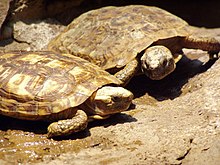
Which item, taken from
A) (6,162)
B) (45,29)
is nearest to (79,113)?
(6,162)

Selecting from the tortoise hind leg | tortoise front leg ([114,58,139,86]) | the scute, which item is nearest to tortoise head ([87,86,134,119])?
tortoise front leg ([114,58,139,86])

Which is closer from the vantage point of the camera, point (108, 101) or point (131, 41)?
point (108, 101)

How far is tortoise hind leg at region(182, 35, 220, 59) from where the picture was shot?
586cm

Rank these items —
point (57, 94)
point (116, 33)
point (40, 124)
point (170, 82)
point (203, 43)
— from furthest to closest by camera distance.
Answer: point (203, 43) < point (170, 82) < point (116, 33) < point (40, 124) < point (57, 94)

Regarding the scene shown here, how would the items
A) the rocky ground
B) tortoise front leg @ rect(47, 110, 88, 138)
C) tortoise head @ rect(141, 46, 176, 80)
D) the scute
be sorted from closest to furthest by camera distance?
the rocky ground, tortoise front leg @ rect(47, 110, 88, 138), tortoise head @ rect(141, 46, 176, 80), the scute

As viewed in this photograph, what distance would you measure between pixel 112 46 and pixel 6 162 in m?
2.25

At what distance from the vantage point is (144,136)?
13.5 feet

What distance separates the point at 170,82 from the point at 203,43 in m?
0.71

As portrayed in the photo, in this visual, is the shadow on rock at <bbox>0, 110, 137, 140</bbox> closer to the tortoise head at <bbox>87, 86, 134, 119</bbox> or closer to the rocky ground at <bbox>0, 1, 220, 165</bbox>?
the rocky ground at <bbox>0, 1, 220, 165</bbox>

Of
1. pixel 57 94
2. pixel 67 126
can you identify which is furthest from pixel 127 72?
pixel 67 126

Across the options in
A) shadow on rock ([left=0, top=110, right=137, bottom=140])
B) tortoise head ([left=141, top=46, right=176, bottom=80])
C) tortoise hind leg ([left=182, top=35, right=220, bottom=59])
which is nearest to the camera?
shadow on rock ([left=0, top=110, right=137, bottom=140])

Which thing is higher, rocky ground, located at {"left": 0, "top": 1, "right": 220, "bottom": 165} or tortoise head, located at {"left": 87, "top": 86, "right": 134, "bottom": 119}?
tortoise head, located at {"left": 87, "top": 86, "right": 134, "bottom": 119}

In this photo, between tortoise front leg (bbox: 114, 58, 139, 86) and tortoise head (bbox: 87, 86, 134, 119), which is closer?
tortoise head (bbox: 87, 86, 134, 119)

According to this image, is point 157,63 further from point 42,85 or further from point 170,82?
point 42,85
